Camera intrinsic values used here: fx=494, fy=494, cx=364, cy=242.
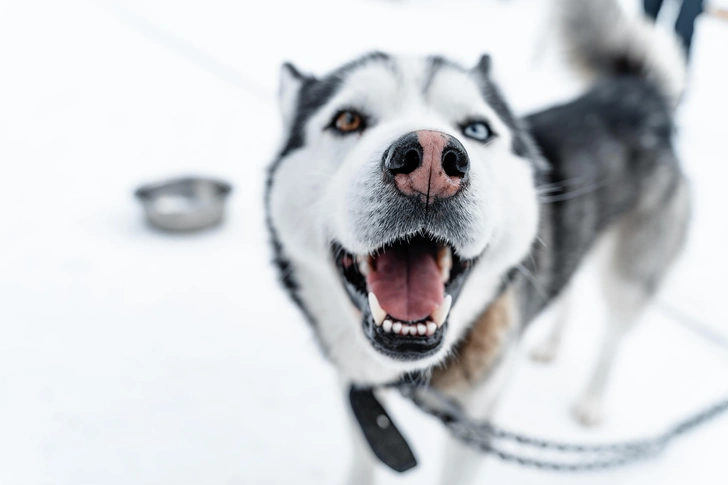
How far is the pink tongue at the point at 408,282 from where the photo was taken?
0.86 meters

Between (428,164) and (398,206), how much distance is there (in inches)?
3.3

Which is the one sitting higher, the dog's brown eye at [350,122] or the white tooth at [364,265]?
the dog's brown eye at [350,122]

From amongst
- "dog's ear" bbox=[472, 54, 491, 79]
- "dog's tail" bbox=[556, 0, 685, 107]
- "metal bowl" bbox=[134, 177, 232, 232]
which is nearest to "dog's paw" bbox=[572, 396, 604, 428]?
"dog's tail" bbox=[556, 0, 685, 107]

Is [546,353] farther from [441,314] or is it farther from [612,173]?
[441,314]

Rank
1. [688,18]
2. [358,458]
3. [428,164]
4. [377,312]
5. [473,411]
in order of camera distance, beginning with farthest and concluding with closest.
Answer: [688,18] → [358,458] → [473,411] → [377,312] → [428,164]

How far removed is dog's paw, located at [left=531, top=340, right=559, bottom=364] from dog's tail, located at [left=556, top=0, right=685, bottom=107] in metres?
0.97

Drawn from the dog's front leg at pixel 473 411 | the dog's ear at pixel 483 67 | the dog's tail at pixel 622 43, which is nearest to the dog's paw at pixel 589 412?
the dog's front leg at pixel 473 411

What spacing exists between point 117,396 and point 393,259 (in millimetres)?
1142

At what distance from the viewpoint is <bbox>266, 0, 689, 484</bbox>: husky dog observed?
0.78 m

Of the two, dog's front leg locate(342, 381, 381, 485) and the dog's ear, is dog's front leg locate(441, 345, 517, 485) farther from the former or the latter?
the dog's ear

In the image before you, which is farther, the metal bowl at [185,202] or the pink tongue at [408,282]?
the metal bowl at [185,202]

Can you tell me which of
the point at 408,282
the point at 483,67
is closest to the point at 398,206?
the point at 408,282

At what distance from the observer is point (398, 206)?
750mm

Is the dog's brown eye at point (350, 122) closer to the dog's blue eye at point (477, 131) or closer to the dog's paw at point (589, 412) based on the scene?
the dog's blue eye at point (477, 131)
